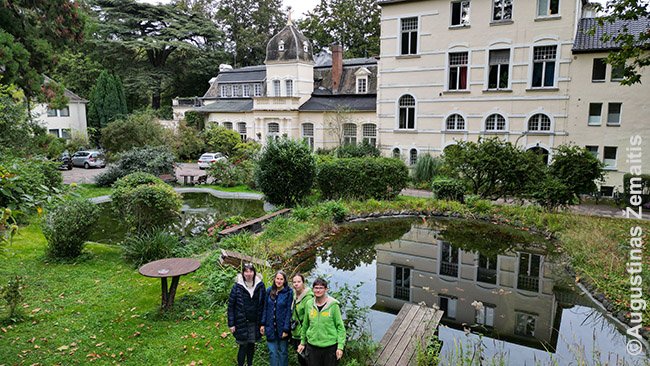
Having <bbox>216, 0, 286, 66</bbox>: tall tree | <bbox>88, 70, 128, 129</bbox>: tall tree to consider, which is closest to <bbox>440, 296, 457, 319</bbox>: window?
<bbox>88, 70, 128, 129</bbox>: tall tree

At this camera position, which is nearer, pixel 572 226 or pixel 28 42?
pixel 572 226

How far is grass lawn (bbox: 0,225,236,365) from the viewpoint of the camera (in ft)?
20.7

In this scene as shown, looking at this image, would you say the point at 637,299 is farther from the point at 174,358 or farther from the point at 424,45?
the point at 424,45

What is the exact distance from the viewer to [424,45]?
2425 cm

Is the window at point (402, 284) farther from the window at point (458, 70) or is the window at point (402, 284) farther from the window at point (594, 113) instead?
the window at point (458, 70)

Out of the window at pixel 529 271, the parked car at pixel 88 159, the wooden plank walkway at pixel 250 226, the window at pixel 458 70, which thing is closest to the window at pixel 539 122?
the window at pixel 458 70

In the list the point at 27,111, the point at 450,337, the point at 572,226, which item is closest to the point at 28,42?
the point at 27,111

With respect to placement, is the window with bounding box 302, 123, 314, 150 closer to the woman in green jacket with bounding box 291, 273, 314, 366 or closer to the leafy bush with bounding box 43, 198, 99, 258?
the leafy bush with bounding box 43, 198, 99, 258

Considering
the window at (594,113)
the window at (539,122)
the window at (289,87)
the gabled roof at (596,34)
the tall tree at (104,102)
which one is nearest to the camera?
the gabled roof at (596,34)

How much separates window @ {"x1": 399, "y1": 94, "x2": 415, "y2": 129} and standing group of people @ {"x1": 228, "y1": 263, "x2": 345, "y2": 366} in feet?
69.8

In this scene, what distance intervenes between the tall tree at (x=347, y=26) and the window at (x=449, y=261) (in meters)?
31.5

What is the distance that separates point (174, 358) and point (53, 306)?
10.4 feet

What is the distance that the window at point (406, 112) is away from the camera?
2539 centimetres

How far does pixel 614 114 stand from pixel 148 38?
36851mm
